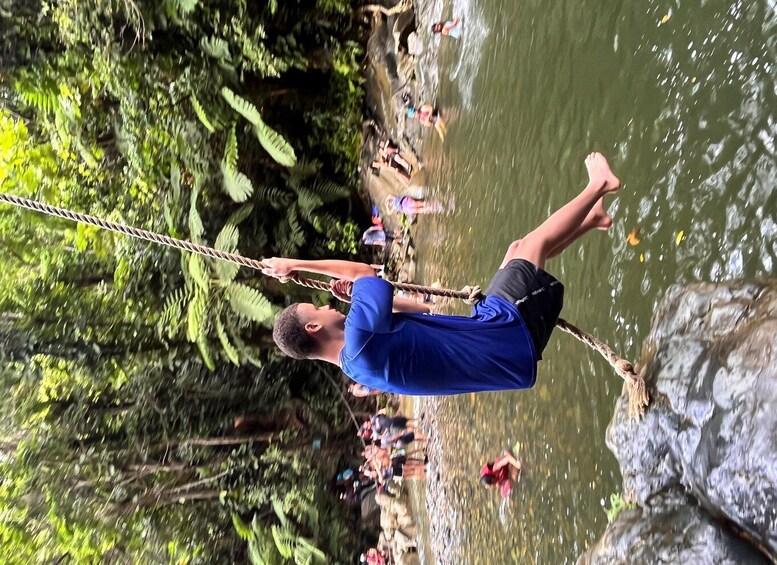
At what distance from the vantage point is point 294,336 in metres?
3.00

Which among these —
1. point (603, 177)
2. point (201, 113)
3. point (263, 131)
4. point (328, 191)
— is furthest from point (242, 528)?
point (603, 177)

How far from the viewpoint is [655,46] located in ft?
11.4

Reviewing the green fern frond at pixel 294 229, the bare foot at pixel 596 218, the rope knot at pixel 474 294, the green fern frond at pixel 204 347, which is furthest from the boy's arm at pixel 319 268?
the green fern frond at pixel 294 229

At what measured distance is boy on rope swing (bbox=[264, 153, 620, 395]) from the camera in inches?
107

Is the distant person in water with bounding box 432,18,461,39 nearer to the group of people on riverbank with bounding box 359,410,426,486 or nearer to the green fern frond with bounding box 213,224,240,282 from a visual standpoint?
the green fern frond with bounding box 213,224,240,282

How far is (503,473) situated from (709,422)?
316cm

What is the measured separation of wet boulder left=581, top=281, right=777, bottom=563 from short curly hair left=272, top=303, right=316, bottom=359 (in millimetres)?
1800

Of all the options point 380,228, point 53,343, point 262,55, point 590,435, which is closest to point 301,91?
point 262,55

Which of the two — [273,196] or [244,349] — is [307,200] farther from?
[244,349]

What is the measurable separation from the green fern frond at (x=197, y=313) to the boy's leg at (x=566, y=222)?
599 centimetres

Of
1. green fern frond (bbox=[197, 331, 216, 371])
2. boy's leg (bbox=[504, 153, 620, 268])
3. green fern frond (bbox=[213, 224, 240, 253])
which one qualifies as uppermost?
green fern frond (bbox=[213, 224, 240, 253])

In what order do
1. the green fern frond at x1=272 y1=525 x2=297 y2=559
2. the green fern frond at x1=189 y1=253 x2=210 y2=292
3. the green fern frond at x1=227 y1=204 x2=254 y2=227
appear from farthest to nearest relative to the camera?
the green fern frond at x1=272 y1=525 x2=297 y2=559, the green fern frond at x1=227 y1=204 x2=254 y2=227, the green fern frond at x1=189 y1=253 x2=210 y2=292

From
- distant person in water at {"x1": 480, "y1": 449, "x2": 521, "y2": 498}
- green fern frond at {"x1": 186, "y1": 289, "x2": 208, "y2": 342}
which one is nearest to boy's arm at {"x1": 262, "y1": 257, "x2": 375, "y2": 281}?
distant person in water at {"x1": 480, "y1": 449, "x2": 521, "y2": 498}

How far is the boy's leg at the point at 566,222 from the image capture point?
307cm
